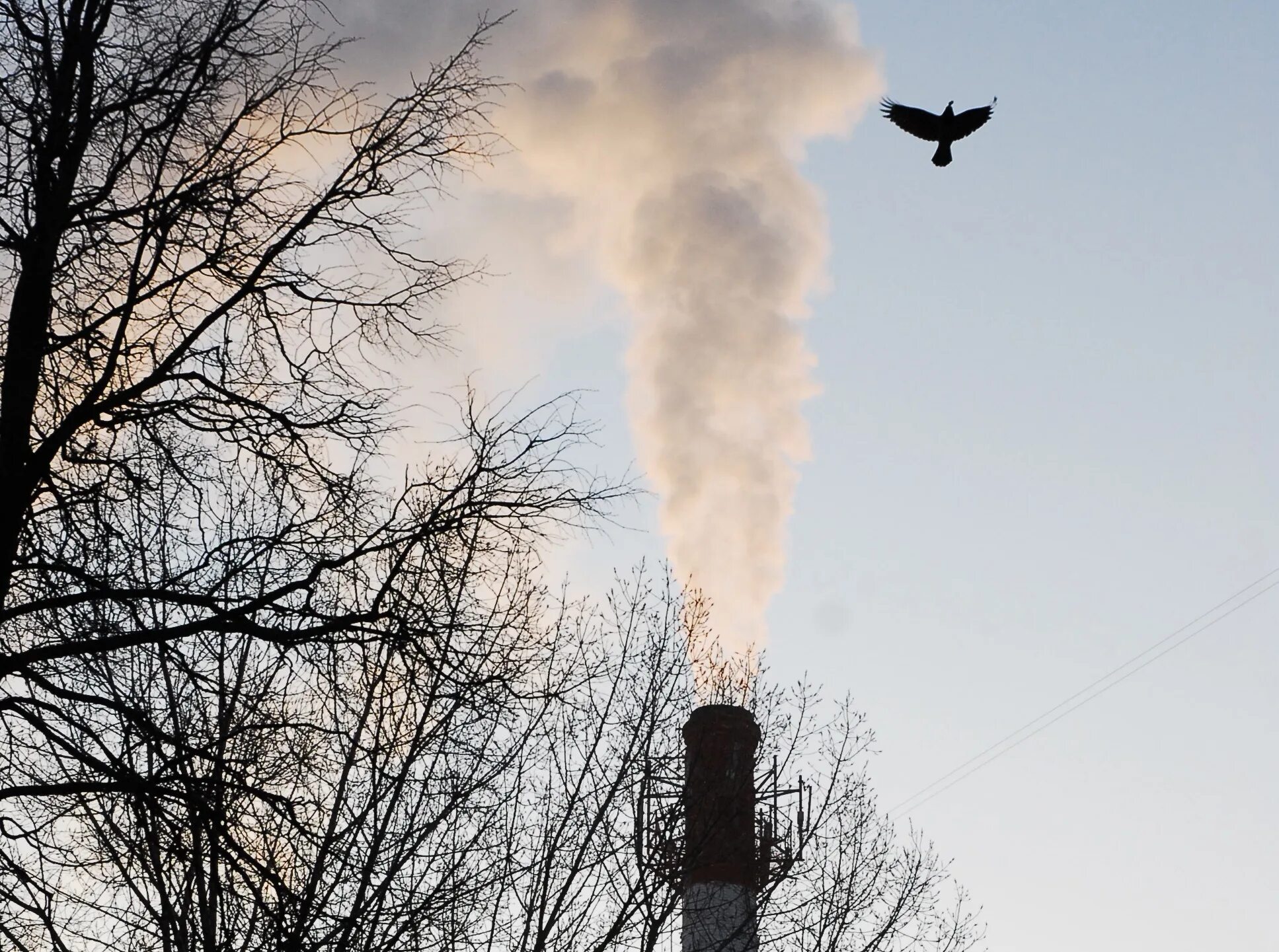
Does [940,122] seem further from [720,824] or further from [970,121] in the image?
[720,824]

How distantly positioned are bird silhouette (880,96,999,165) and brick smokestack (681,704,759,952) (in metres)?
6.14

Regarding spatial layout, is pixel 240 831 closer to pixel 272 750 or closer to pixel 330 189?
pixel 272 750

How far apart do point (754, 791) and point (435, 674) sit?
7579mm

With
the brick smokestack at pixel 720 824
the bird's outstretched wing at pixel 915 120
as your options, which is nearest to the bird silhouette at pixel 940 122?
the bird's outstretched wing at pixel 915 120

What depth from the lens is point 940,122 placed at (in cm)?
1353

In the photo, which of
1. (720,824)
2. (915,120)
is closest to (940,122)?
(915,120)

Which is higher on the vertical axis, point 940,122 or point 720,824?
point 940,122

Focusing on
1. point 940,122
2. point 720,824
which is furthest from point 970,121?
point 720,824

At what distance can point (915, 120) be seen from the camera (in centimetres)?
1376

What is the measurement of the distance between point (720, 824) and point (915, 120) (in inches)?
296

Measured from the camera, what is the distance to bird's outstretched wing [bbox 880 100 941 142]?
13.5m

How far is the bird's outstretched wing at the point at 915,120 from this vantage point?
13531 mm

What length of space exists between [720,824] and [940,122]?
24.6ft

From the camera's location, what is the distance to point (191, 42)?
625cm
